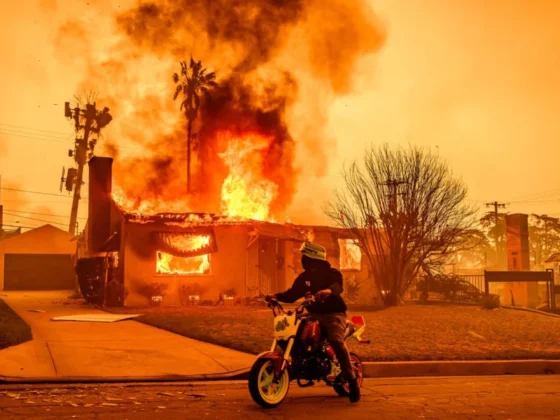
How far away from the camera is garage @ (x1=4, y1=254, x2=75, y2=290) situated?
146 feet

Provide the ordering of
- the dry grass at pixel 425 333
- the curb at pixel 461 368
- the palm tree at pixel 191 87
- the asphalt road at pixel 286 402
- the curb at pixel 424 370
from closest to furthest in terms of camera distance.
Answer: the asphalt road at pixel 286 402, the curb at pixel 424 370, the curb at pixel 461 368, the dry grass at pixel 425 333, the palm tree at pixel 191 87

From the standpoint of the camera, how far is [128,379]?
28.0ft

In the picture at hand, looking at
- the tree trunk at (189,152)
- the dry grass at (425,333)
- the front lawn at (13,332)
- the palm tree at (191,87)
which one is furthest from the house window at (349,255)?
the front lawn at (13,332)

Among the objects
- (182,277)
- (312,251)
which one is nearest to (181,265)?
(182,277)

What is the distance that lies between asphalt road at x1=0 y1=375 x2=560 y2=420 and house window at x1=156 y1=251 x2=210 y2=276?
1582cm

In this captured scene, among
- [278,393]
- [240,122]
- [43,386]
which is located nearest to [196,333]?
[43,386]

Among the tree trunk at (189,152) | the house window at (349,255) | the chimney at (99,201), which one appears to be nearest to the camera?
the chimney at (99,201)

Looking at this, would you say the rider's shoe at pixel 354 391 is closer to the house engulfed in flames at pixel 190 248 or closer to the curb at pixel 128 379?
the curb at pixel 128 379

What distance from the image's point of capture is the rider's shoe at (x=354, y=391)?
7297 mm

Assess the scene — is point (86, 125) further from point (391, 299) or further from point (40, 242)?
point (391, 299)

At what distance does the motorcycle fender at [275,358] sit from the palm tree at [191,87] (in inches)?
1229

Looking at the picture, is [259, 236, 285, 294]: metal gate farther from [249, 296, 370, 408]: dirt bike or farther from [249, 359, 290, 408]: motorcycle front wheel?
[249, 359, 290, 408]: motorcycle front wheel

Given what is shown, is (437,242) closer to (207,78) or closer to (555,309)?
(555,309)

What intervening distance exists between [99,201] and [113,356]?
17.7 m
